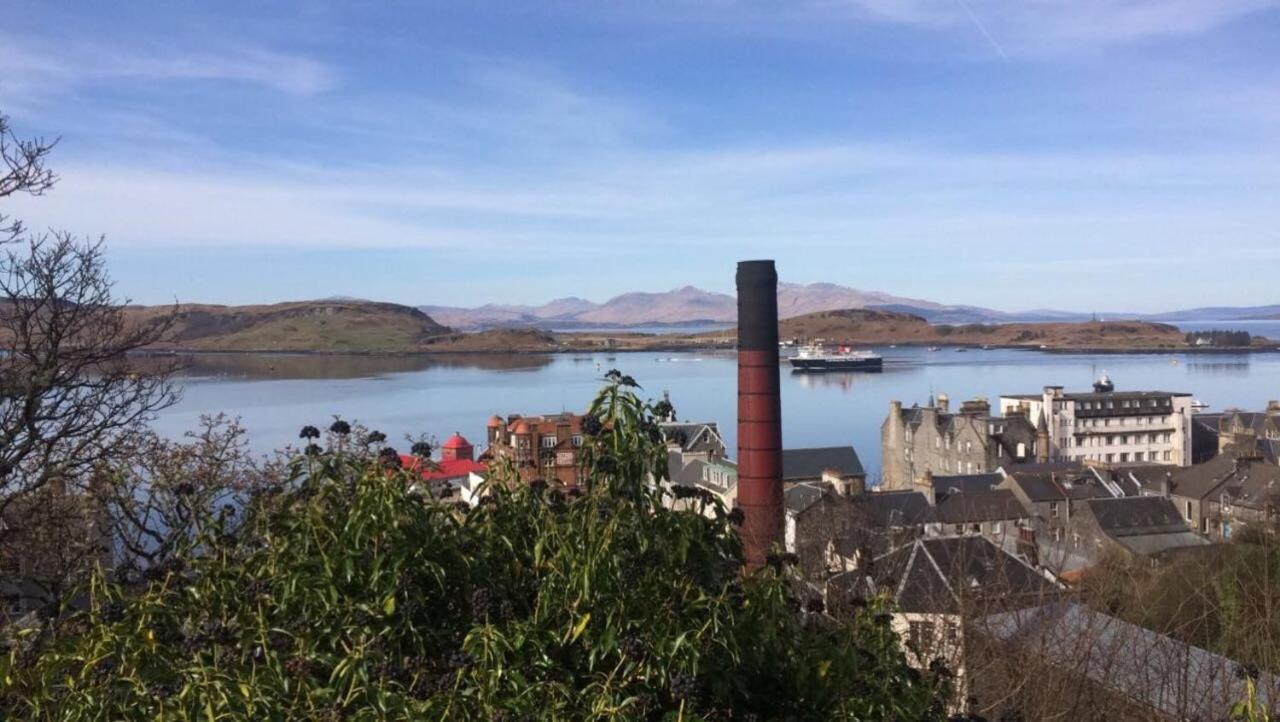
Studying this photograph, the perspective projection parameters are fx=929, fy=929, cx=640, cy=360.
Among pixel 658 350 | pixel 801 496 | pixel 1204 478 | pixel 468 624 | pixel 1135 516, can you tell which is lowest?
pixel 1135 516

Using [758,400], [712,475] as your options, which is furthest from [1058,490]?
[758,400]

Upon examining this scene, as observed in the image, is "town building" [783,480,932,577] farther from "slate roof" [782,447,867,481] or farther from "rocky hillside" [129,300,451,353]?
"rocky hillside" [129,300,451,353]

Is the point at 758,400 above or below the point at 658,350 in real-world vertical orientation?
above

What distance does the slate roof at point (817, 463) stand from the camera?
1130 inches

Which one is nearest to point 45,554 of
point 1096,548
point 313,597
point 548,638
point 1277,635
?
point 313,597

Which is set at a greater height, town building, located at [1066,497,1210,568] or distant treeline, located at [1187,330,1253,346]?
distant treeline, located at [1187,330,1253,346]

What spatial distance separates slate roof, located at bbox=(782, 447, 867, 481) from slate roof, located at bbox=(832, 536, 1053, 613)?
47.0 ft

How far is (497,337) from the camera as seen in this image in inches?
5960

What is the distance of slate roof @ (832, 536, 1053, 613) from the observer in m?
11.7

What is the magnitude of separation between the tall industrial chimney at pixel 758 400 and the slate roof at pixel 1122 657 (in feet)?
11.5

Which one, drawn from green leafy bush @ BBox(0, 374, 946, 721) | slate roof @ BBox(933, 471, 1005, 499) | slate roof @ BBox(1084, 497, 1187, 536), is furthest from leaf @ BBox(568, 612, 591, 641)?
slate roof @ BBox(933, 471, 1005, 499)

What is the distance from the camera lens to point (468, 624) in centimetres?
309

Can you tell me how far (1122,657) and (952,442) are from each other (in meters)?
26.9

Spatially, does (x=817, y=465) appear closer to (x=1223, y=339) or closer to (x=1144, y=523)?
(x=1144, y=523)
